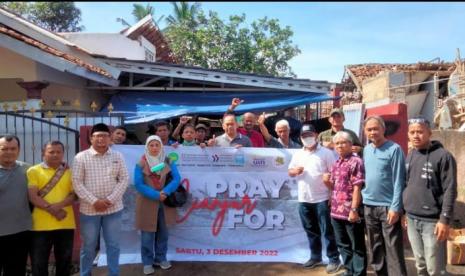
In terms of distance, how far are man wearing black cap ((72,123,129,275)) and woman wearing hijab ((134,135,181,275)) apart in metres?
0.33

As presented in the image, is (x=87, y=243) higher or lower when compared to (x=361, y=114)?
lower

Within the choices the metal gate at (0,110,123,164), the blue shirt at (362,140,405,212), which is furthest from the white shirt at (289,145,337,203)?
the metal gate at (0,110,123,164)

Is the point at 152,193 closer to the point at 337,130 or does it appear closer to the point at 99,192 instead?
the point at 99,192

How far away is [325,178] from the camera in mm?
4688

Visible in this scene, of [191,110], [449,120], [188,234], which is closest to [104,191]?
[188,234]

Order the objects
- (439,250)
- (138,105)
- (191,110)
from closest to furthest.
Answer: (439,250)
(191,110)
(138,105)

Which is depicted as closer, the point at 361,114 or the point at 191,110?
the point at 361,114

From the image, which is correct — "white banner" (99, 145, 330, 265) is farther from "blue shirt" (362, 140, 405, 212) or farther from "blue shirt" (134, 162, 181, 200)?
"blue shirt" (362, 140, 405, 212)

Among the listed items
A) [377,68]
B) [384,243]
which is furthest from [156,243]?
[377,68]

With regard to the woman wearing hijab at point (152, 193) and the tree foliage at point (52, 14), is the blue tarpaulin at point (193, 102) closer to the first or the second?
the woman wearing hijab at point (152, 193)

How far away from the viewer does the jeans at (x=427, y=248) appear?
374 cm

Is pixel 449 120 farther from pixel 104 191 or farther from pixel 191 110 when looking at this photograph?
pixel 104 191

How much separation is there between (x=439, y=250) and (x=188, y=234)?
2.88 meters

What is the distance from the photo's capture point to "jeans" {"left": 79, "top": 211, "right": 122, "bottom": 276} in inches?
173
